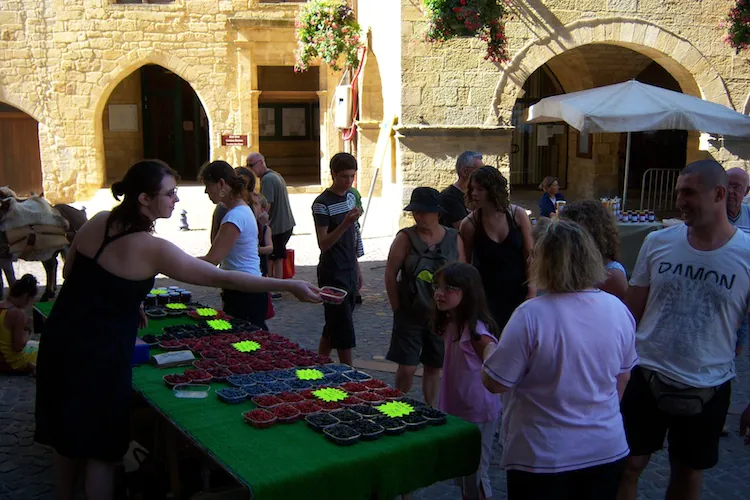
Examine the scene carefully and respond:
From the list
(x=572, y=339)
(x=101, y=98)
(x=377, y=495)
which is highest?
(x=101, y=98)

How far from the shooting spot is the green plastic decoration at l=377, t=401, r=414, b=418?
114 inches

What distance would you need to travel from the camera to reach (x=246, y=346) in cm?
384

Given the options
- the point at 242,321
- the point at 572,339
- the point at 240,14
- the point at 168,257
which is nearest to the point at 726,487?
the point at 572,339

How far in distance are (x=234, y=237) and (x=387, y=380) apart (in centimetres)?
192

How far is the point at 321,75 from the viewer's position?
684 inches

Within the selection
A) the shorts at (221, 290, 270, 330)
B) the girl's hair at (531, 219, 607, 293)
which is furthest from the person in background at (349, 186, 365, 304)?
the girl's hair at (531, 219, 607, 293)

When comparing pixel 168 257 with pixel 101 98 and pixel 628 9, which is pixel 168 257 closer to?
pixel 628 9

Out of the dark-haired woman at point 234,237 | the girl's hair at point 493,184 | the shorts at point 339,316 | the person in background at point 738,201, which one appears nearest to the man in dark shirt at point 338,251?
the shorts at point 339,316

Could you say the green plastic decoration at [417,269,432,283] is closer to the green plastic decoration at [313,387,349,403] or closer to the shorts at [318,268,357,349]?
the shorts at [318,268,357,349]

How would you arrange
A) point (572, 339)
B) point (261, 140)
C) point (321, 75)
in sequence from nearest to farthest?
1. point (572, 339)
2. point (321, 75)
3. point (261, 140)

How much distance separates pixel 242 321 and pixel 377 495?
81.5 inches

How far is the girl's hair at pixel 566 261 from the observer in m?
2.48

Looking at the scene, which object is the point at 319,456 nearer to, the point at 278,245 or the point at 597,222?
the point at 597,222

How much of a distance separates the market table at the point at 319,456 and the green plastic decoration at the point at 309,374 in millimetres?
422
